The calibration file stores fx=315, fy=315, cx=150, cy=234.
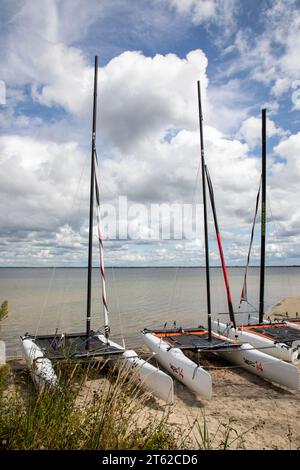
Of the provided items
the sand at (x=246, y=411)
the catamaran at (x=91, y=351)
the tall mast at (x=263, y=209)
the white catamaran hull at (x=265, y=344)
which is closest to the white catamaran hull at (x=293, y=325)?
the tall mast at (x=263, y=209)

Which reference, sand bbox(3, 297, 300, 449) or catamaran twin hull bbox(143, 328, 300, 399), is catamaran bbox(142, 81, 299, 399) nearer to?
catamaran twin hull bbox(143, 328, 300, 399)

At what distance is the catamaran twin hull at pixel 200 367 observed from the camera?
8005mm

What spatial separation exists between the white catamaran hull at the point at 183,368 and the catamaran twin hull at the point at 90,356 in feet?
3.01

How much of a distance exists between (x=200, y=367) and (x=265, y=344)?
3.62 metres

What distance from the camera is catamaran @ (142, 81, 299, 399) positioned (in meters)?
8.05

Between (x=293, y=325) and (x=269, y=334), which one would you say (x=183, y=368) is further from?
(x=293, y=325)

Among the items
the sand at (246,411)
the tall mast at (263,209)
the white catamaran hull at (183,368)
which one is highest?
the tall mast at (263,209)

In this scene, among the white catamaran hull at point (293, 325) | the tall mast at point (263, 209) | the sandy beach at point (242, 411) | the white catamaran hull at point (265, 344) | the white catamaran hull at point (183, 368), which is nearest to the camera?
the sandy beach at point (242, 411)

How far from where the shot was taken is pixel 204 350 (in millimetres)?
9617

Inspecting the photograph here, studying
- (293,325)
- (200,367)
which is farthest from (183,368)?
(293,325)

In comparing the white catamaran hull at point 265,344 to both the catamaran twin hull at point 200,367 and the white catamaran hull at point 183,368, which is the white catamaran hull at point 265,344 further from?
the white catamaran hull at point 183,368

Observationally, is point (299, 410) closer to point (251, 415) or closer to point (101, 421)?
point (251, 415)
